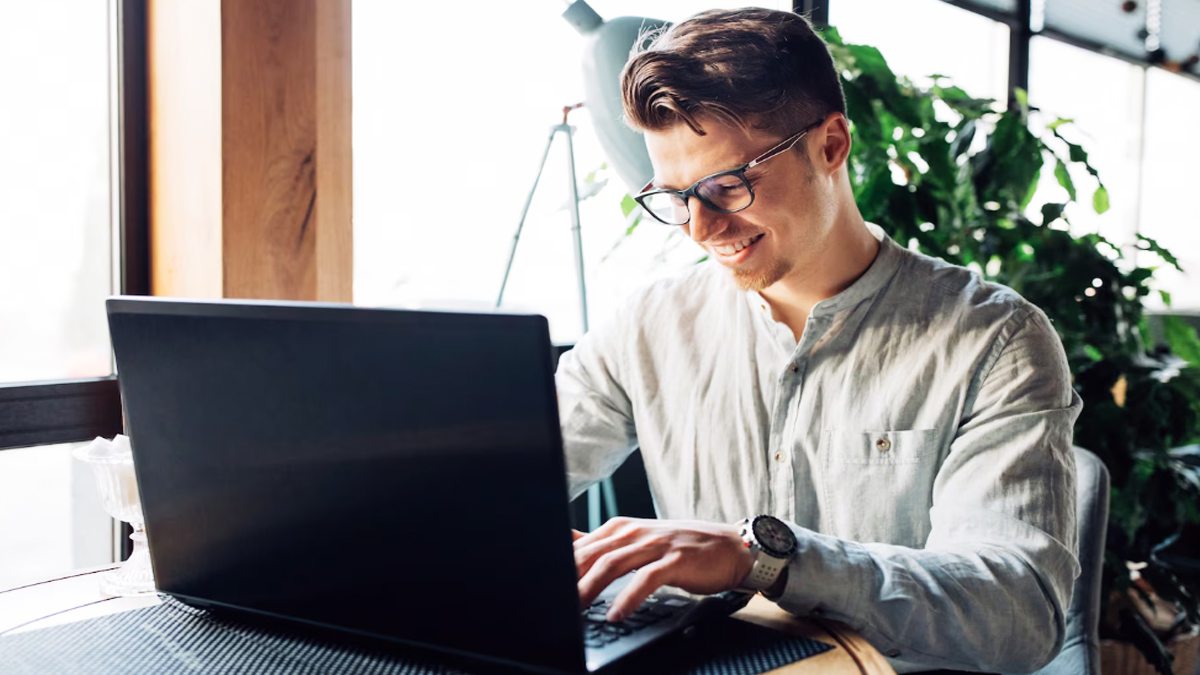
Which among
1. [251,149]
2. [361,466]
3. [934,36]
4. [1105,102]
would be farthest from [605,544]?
[1105,102]

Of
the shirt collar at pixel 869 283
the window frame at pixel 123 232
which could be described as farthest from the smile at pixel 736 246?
the window frame at pixel 123 232

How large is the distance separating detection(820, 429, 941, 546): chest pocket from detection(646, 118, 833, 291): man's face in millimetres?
229

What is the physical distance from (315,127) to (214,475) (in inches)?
40.6

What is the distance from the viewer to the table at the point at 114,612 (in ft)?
2.77

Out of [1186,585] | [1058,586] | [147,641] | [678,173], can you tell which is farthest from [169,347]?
[1186,585]

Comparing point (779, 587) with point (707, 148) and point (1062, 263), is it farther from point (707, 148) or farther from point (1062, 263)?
point (1062, 263)

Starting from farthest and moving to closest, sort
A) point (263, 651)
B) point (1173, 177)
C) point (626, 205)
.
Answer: point (1173, 177)
point (626, 205)
point (263, 651)

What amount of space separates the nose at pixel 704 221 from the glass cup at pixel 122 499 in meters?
0.69

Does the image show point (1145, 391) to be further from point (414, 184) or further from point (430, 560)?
point (430, 560)

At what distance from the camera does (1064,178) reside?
232 centimetres

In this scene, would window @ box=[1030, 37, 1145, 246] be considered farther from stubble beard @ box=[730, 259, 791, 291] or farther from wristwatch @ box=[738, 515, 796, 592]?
wristwatch @ box=[738, 515, 796, 592]

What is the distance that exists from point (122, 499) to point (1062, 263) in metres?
1.94

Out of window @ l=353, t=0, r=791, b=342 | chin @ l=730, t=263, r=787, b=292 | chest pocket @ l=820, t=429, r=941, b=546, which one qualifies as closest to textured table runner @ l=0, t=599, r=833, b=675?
chest pocket @ l=820, t=429, r=941, b=546

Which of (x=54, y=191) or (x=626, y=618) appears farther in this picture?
(x=54, y=191)
